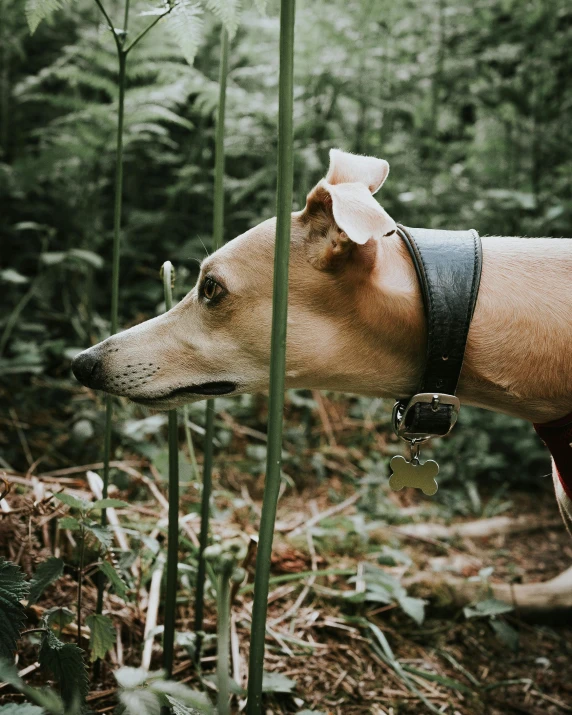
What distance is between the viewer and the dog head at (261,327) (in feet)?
6.03

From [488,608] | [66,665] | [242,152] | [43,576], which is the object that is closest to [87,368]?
[43,576]

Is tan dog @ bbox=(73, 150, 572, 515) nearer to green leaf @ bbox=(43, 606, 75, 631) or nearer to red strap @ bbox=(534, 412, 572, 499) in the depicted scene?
red strap @ bbox=(534, 412, 572, 499)

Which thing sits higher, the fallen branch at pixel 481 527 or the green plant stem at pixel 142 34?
the green plant stem at pixel 142 34

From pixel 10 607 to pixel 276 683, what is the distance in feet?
3.01

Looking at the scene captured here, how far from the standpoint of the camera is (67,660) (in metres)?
1.29

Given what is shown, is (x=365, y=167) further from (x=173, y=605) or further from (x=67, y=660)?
(x=67, y=660)

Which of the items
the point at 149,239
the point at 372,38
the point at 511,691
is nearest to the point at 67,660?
the point at 511,691

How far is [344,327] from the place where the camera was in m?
1.86

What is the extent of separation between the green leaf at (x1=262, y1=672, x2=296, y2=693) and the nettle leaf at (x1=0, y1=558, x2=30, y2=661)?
840mm

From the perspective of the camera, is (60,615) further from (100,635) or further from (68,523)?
(68,523)

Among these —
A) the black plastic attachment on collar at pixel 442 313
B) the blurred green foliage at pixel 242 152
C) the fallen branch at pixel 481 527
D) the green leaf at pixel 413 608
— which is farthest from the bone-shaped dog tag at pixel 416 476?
the blurred green foliage at pixel 242 152

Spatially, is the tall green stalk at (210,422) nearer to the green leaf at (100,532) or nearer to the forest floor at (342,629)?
the forest floor at (342,629)

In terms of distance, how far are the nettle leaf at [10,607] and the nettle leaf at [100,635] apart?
12.6 inches

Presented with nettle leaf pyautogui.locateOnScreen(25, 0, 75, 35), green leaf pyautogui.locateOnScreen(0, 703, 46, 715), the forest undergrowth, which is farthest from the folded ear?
green leaf pyautogui.locateOnScreen(0, 703, 46, 715)
